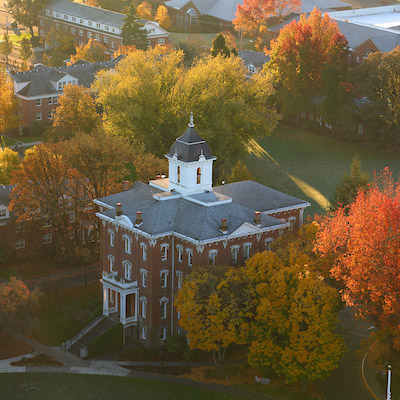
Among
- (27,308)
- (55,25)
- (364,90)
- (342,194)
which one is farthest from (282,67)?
(27,308)

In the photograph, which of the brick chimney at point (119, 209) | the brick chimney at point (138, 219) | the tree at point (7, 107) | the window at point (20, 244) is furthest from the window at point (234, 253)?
the tree at point (7, 107)

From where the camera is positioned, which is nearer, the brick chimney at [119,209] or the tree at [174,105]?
the brick chimney at [119,209]

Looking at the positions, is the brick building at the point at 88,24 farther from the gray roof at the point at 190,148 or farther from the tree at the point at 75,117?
the gray roof at the point at 190,148

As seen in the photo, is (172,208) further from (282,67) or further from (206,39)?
(206,39)

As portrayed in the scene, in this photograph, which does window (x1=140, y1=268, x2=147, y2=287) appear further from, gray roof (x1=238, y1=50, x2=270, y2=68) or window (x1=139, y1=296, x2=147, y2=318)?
gray roof (x1=238, y1=50, x2=270, y2=68)

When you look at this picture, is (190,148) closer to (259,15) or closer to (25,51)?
(25,51)

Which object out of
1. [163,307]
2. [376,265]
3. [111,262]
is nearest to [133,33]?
[111,262]
